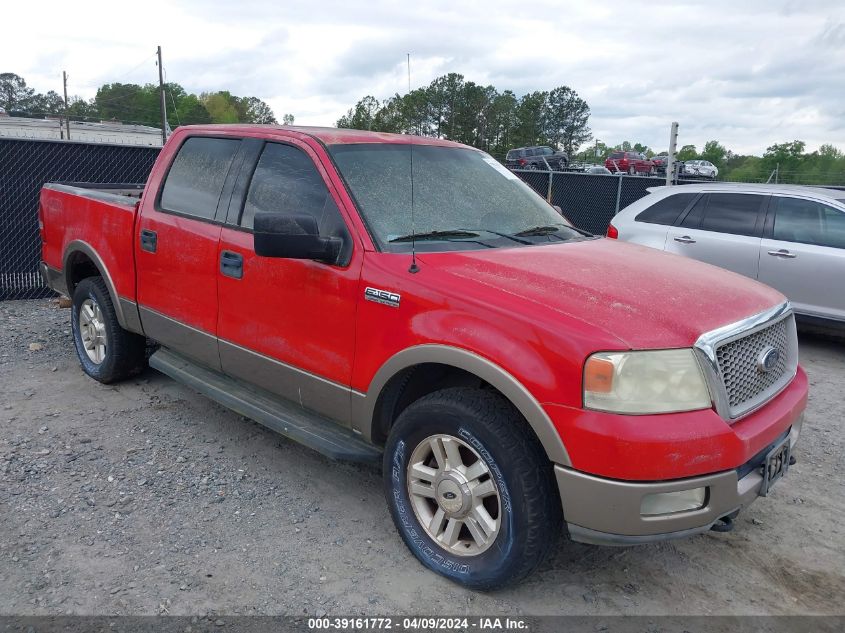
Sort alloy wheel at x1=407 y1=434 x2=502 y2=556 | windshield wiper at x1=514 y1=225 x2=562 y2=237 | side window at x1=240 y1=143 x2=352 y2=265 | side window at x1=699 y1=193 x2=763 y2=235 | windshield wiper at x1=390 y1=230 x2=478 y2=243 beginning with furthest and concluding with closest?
side window at x1=699 y1=193 x2=763 y2=235 < windshield wiper at x1=514 y1=225 x2=562 y2=237 < side window at x1=240 y1=143 x2=352 y2=265 < windshield wiper at x1=390 y1=230 x2=478 y2=243 < alloy wheel at x1=407 y1=434 x2=502 y2=556

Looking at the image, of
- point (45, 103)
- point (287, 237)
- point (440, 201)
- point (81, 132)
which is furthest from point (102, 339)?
point (45, 103)

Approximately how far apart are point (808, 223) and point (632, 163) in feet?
127

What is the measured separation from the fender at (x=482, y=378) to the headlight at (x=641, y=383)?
7.5 inches

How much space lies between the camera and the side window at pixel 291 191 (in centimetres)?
351

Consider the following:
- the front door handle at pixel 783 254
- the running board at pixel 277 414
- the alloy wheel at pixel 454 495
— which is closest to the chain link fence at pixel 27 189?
the running board at pixel 277 414

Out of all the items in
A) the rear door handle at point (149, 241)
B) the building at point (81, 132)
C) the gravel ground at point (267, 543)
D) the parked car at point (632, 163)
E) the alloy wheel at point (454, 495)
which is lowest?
the gravel ground at point (267, 543)

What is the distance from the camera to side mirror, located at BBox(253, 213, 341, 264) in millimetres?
3119

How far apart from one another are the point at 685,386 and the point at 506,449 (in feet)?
2.27

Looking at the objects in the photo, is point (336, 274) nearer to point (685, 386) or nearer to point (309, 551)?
point (309, 551)

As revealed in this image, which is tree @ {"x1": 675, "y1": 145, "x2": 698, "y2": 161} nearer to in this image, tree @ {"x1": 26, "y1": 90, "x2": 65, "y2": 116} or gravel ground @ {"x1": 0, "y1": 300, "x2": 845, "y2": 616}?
tree @ {"x1": 26, "y1": 90, "x2": 65, "y2": 116}

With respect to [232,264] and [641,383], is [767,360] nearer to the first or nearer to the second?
[641,383]

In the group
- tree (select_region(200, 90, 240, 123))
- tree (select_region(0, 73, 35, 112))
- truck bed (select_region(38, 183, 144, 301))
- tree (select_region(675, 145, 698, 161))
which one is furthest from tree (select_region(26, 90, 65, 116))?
truck bed (select_region(38, 183, 144, 301))

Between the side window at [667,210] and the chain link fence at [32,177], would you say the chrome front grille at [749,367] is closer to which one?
the side window at [667,210]

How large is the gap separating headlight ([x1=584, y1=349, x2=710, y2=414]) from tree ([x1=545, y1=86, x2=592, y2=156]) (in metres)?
83.9
